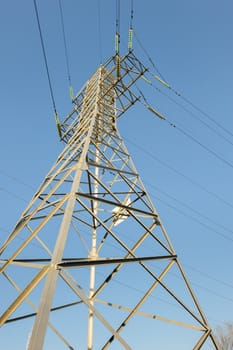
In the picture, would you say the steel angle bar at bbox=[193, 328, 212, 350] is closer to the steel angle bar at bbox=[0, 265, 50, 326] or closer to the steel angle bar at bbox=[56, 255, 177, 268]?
the steel angle bar at bbox=[56, 255, 177, 268]

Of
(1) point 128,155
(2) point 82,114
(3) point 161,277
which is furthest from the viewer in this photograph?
(2) point 82,114

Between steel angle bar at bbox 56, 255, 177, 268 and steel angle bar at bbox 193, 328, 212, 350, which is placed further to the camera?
steel angle bar at bbox 193, 328, 212, 350

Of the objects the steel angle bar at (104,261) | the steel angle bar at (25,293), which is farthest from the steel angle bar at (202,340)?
the steel angle bar at (25,293)

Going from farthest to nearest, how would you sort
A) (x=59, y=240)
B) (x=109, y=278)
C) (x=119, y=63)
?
1. (x=119, y=63)
2. (x=109, y=278)
3. (x=59, y=240)

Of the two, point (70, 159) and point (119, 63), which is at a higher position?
point (119, 63)

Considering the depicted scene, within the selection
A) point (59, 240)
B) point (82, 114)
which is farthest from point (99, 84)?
point (59, 240)

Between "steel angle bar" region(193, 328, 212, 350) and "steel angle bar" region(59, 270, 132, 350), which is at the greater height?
"steel angle bar" region(59, 270, 132, 350)

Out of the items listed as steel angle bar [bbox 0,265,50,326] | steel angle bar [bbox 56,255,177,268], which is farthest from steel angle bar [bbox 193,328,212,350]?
steel angle bar [bbox 0,265,50,326]

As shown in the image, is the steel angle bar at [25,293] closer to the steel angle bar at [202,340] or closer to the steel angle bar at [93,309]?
the steel angle bar at [93,309]

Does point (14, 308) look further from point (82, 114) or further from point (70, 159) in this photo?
point (82, 114)

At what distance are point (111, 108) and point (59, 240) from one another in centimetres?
635

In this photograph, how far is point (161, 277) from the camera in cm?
416

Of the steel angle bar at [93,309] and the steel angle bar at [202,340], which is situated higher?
the steel angle bar at [93,309]

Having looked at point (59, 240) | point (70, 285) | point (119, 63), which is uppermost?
point (119, 63)
